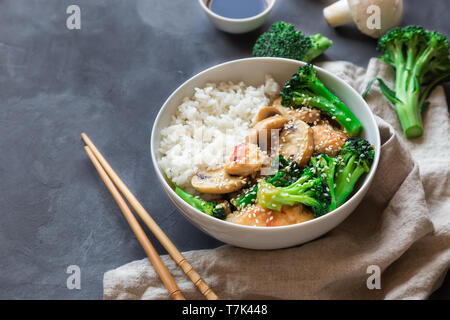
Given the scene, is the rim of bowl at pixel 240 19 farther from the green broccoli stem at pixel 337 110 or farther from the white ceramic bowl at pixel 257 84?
the green broccoli stem at pixel 337 110

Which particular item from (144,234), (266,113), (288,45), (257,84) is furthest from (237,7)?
(144,234)

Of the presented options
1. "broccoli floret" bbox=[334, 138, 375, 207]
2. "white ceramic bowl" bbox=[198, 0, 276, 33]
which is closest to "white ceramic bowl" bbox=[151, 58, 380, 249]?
"broccoli floret" bbox=[334, 138, 375, 207]

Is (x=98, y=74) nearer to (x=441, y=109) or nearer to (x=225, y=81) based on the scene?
(x=225, y=81)

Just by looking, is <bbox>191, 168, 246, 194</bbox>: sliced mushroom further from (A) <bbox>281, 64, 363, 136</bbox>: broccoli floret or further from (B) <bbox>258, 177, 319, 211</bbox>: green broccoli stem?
(A) <bbox>281, 64, 363, 136</bbox>: broccoli floret

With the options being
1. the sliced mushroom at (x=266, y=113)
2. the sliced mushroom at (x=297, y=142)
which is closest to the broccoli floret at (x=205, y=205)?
the sliced mushroom at (x=297, y=142)

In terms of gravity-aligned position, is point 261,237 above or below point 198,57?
below
